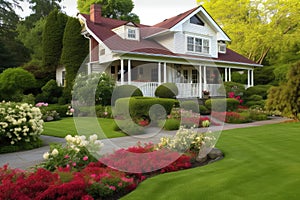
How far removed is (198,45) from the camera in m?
23.5

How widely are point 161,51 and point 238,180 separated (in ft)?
53.8

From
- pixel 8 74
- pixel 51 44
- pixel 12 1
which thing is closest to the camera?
pixel 8 74

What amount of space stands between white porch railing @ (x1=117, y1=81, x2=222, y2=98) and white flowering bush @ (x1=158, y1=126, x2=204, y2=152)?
11.9 meters

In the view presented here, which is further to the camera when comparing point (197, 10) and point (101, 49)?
point (197, 10)

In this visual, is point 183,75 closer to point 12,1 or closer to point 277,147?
point 277,147

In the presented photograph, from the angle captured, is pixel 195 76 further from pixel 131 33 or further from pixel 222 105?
pixel 222 105

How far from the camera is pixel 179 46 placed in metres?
22.2

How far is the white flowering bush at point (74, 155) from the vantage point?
5547 mm

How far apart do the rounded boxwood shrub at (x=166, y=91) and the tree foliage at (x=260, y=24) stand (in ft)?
56.3

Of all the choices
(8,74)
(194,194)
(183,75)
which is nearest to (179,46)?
(183,75)

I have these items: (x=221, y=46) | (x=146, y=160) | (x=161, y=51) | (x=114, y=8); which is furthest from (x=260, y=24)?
(x=146, y=160)

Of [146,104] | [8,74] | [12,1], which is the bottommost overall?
[146,104]

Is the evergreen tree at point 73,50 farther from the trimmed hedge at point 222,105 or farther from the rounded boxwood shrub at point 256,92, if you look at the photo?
the rounded boxwood shrub at point 256,92

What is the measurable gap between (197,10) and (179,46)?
341 centimetres
